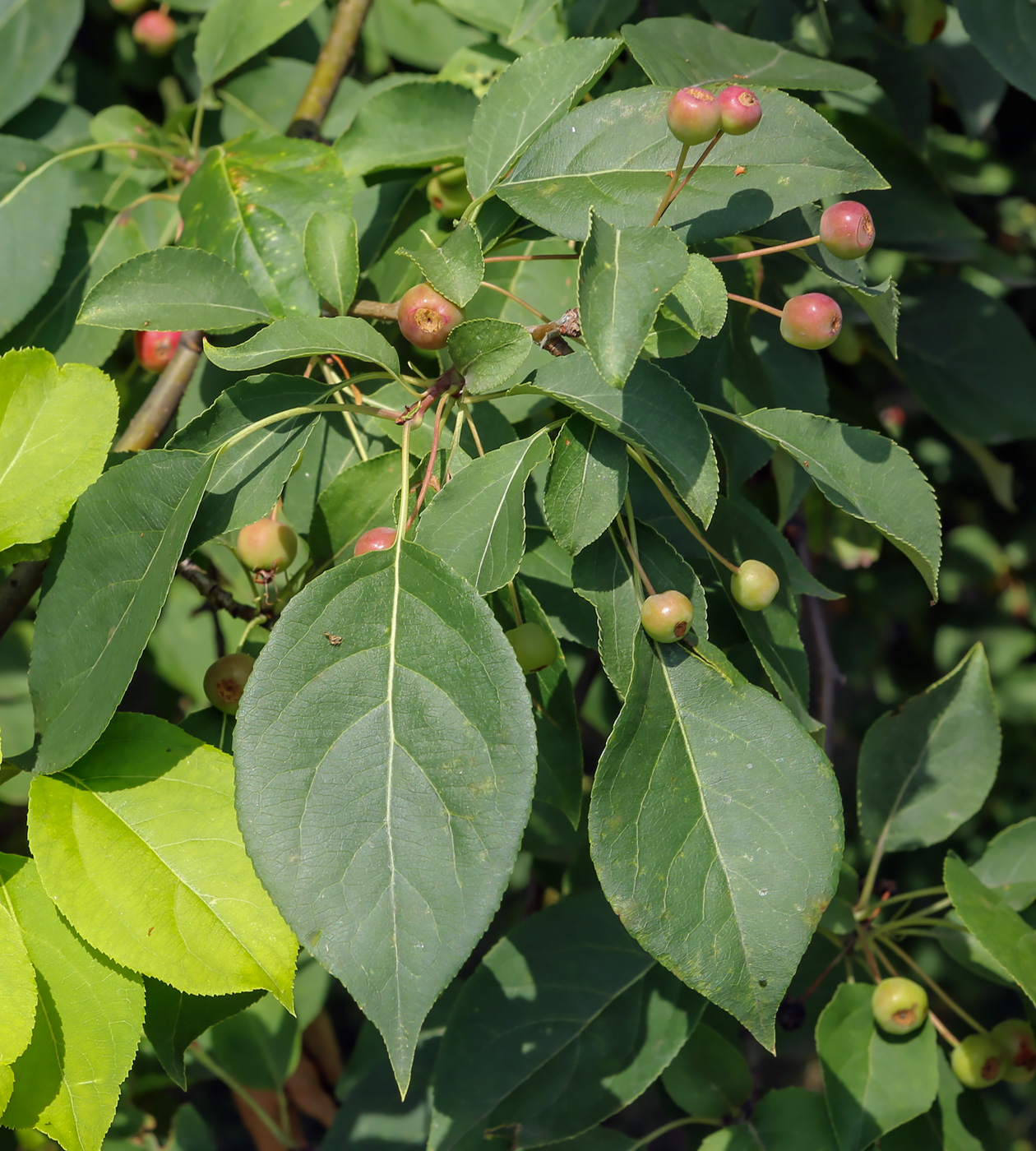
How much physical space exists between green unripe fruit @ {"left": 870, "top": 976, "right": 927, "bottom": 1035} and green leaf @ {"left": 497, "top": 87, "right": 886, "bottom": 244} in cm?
90

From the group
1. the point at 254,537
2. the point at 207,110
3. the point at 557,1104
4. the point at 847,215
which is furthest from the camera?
the point at 207,110

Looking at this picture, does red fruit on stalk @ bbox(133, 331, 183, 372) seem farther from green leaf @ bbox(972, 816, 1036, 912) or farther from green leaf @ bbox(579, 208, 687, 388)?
green leaf @ bbox(972, 816, 1036, 912)

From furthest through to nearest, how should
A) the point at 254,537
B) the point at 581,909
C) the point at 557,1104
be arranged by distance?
the point at 581,909, the point at 557,1104, the point at 254,537

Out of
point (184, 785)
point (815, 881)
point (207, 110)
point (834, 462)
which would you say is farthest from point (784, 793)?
point (207, 110)

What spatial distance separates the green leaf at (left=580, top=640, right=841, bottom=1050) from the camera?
814 millimetres

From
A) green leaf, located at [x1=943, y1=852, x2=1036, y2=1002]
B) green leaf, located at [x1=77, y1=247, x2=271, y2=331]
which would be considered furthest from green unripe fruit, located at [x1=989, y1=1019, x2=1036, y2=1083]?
green leaf, located at [x1=77, y1=247, x2=271, y2=331]

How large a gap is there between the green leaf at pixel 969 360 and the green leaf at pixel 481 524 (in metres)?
1.20

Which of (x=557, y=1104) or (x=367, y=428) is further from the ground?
(x=367, y=428)

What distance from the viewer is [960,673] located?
1.46m

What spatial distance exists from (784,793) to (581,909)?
549mm

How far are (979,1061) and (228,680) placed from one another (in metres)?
1.04

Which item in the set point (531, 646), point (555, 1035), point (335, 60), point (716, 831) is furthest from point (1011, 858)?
point (335, 60)

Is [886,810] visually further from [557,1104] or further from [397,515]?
[397,515]

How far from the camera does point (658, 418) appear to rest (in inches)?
32.5
